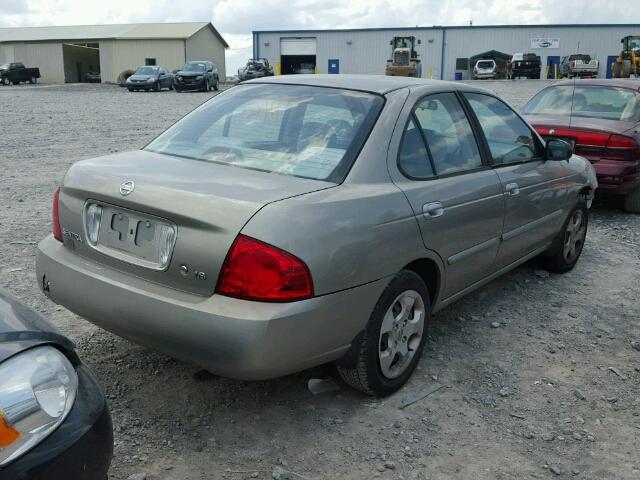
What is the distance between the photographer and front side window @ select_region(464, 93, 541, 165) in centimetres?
414

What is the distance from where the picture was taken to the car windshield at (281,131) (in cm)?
317

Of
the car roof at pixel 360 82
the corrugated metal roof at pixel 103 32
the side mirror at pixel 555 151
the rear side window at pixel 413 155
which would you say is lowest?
the side mirror at pixel 555 151

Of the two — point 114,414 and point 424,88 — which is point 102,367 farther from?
point 424,88

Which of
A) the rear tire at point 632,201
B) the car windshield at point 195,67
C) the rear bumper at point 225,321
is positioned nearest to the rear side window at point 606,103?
the rear tire at point 632,201

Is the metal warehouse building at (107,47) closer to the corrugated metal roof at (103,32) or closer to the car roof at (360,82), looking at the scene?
the corrugated metal roof at (103,32)

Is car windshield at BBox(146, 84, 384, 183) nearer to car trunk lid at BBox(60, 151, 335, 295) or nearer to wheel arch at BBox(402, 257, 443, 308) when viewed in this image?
car trunk lid at BBox(60, 151, 335, 295)

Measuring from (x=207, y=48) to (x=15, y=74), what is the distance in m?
17.1

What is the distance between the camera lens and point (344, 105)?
344 centimetres

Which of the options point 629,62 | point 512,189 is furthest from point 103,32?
point 512,189

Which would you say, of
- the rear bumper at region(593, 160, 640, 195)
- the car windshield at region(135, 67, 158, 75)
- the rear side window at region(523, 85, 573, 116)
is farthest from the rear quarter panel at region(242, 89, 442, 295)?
the car windshield at region(135, 67, 158, 75)

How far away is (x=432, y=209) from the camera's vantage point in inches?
132

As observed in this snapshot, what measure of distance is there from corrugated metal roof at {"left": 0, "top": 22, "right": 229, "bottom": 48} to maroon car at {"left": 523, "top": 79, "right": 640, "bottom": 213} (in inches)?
1936

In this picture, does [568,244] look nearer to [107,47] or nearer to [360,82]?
[360,82]

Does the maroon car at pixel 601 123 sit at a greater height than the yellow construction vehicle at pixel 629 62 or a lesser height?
lesser
